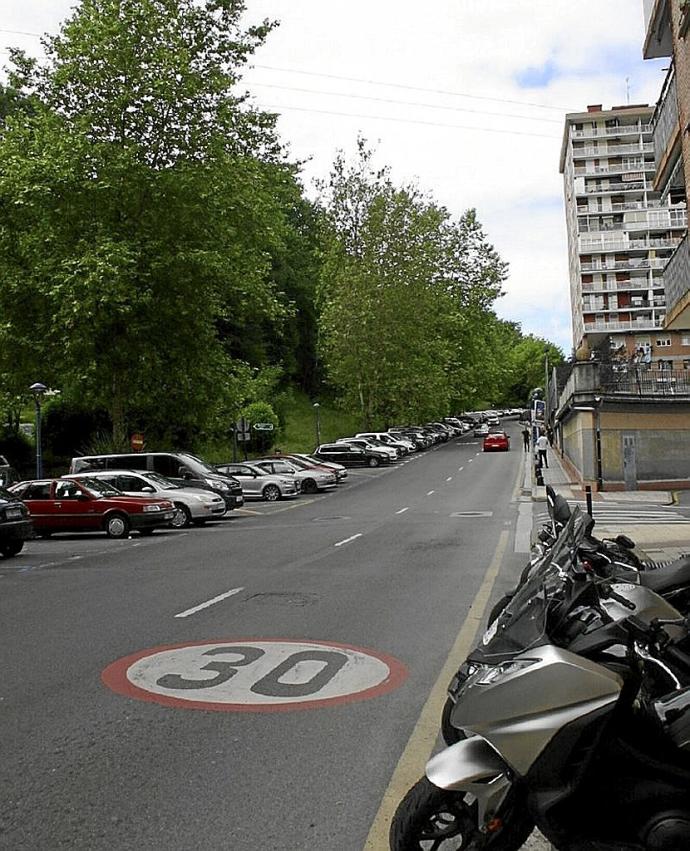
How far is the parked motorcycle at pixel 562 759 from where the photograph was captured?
3.05m

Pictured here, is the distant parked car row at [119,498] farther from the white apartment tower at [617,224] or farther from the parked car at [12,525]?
the white apartment tower at [617,224]

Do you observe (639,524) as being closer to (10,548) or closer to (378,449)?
(10,548)

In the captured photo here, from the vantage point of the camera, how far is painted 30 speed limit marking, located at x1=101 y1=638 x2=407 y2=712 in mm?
6117

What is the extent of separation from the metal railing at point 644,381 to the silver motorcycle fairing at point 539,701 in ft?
90.9

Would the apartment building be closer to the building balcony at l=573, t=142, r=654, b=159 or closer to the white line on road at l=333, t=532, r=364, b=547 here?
the white line on road at l=333, t=532, r=364, b=547

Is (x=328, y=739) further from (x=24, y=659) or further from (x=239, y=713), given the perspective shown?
(x=24, y=659)

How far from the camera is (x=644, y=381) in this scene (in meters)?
29.6

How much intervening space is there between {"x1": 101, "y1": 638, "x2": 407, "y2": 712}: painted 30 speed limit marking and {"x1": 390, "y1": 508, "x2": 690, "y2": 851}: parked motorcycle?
109 inches

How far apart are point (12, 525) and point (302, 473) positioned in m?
18.9

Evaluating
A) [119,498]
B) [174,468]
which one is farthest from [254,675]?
[174,468]

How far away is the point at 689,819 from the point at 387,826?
1415 millimetres

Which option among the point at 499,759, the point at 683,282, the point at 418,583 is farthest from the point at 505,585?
the point at 683,282

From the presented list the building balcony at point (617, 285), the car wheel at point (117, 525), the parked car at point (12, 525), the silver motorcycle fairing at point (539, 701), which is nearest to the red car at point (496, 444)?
the building balcony at point (617, 285)

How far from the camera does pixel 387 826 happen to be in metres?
4.00
